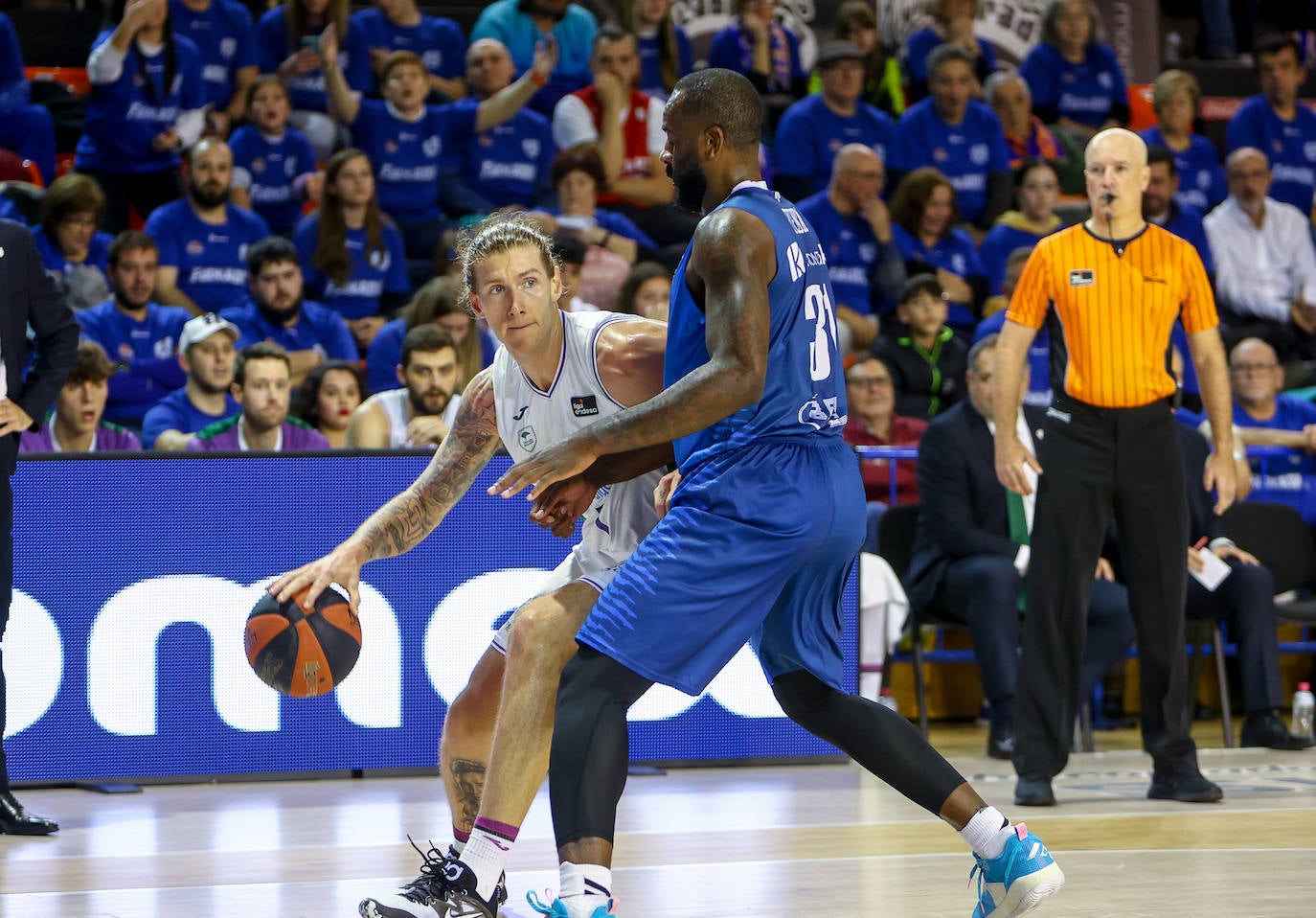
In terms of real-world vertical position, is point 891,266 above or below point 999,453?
above

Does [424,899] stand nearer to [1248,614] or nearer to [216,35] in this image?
[1248,614]

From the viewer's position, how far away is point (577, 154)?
1141 centimetres

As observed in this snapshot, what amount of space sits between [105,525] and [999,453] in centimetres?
346

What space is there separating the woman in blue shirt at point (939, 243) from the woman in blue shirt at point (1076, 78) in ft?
8.52

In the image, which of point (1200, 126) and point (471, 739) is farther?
point (1200, 126)

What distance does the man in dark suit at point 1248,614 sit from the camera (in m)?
8.39

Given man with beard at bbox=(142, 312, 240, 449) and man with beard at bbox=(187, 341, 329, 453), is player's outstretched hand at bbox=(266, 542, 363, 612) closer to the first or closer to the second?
man with beard at bbox=(187, 341, 329, 453)

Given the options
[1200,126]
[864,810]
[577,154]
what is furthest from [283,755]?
[1200,126]

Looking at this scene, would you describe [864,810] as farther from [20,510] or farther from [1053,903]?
[20,510]

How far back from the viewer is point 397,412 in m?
8.51

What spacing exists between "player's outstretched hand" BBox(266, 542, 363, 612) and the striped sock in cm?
79

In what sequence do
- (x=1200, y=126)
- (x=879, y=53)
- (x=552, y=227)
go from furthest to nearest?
(x=1200, y=126) → (x=879, y=53) → (x=552, y=227)

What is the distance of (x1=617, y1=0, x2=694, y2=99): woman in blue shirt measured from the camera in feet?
42.1

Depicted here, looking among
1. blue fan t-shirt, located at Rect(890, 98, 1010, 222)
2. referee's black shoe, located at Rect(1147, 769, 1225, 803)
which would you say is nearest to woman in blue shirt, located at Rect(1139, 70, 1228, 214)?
blue fan t-shirt, located at Rect(890, 98, 1010, 222)
